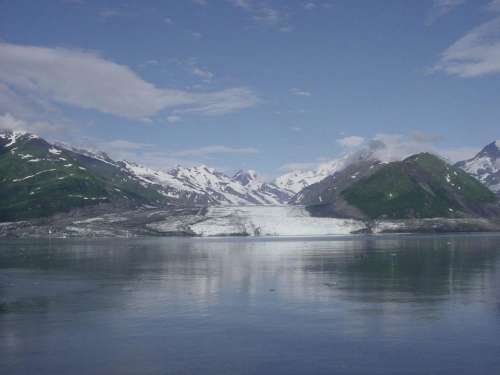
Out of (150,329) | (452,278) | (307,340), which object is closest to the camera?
→ (307,340)

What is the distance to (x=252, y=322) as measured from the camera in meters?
39.1

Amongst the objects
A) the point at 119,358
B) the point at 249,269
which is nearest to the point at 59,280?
the point at 249,269

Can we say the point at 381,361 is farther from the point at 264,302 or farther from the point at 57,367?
the point at 264,302

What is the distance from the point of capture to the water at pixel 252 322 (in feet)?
94.4

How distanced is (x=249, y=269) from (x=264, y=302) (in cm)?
2894

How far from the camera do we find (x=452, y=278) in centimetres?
6334

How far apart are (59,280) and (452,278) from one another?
147 feet

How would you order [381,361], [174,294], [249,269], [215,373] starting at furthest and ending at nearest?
[249,269]
[174,294]
[381,361]
[215,373]

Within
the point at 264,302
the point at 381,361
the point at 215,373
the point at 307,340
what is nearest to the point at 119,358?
the point at 215,373

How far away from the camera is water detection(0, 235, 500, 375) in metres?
28.8

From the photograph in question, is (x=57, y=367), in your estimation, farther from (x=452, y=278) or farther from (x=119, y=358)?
(x=452, y=278)

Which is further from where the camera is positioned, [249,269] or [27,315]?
[249,269]

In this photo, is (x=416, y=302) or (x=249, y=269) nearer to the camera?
(x=416, y=302)

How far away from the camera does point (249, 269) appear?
76562 millimetres
